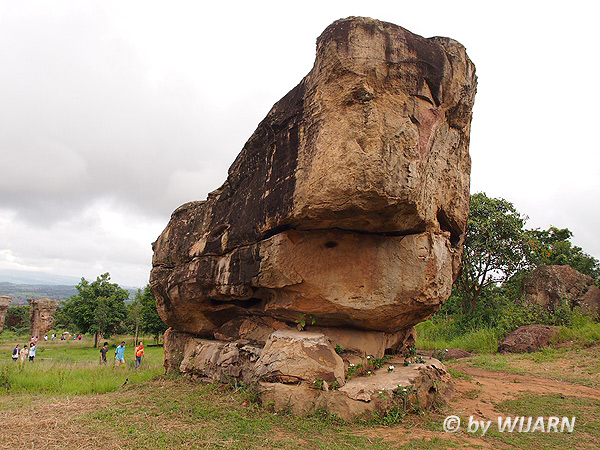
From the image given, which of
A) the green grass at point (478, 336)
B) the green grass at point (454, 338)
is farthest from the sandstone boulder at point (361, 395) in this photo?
the green grass at point (454, 338)

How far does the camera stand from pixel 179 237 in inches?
457

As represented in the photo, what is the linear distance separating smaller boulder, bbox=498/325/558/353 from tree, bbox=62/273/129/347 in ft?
83.8

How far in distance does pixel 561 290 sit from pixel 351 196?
51.1 ft

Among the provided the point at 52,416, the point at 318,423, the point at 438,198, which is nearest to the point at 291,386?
A: the point at 318,423

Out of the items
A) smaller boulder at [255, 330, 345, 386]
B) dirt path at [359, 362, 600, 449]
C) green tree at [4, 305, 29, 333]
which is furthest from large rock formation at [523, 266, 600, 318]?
green tree at [4, 305, 29, 333]

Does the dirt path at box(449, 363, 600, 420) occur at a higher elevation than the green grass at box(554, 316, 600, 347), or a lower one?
lower

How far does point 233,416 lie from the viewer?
6734 mm

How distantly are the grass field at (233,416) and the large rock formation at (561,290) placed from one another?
664 cm

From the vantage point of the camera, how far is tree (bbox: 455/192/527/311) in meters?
19.2

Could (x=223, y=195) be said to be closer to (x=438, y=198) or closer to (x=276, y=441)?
(x=438, y=198)

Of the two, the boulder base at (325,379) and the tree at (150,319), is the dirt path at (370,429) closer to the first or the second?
the boulder base at (325,379)

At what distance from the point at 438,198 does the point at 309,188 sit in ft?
10.8

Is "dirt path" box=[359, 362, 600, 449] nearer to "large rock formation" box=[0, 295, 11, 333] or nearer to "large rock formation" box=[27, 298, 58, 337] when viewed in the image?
"large rock formation" box=[27, 298, 58, 337]

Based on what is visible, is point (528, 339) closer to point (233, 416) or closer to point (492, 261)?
point (492, 261)
